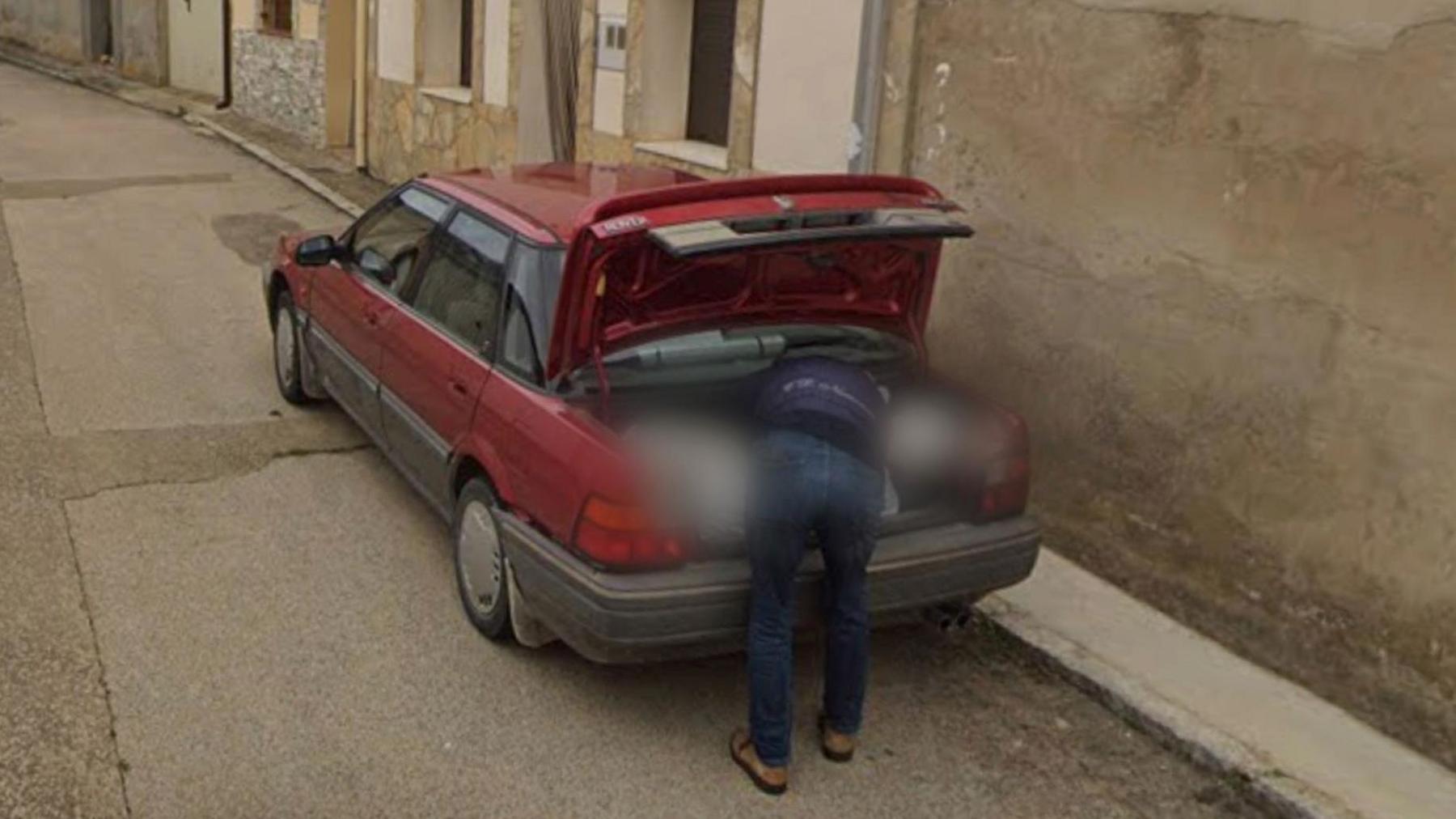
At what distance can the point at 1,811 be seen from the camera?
3996 mm

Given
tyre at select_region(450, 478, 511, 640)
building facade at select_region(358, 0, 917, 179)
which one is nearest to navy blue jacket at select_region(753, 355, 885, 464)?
tyre at select_region(450, 478, 511, 640)

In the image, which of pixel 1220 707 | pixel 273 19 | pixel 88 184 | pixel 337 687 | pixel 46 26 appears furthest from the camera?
pixel 46 26

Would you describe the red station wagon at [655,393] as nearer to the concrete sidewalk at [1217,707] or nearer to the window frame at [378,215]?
the window frame at [378,215]

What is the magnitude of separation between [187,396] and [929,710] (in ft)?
16.0

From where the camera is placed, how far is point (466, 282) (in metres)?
5.59

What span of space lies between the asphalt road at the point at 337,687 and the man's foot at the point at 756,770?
0.04 m

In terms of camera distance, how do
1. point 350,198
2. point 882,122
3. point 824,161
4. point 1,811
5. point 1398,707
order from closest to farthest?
point 1,811 → point 1398,707 → point 882,122 → point 824,161 → point 350,198

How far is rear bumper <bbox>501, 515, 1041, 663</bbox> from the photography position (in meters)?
4.36

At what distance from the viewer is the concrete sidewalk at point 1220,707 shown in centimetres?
444

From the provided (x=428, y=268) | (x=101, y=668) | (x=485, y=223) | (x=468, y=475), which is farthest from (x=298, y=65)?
(x=101, y=668)

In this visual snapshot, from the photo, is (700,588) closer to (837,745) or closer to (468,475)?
(837,745)

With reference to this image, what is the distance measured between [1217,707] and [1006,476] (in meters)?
1.12

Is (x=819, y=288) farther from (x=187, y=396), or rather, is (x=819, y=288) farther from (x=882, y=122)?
(x=187, y=396)

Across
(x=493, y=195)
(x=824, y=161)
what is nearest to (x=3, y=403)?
(x=493, y=195)
